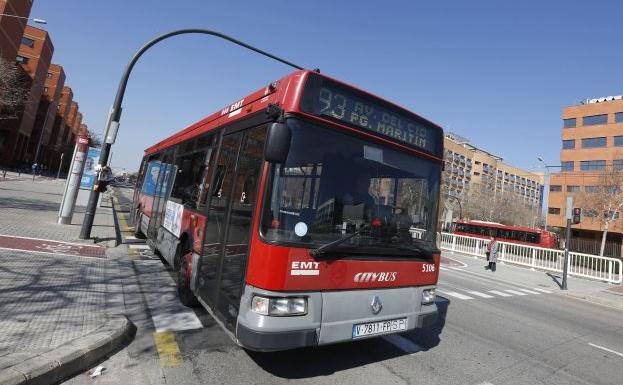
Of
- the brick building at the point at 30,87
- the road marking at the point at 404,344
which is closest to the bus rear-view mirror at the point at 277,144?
the road marking at the point at 404,344

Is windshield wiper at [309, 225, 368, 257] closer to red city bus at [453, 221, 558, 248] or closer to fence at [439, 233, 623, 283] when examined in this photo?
fence at [439, 233, 623, 283]

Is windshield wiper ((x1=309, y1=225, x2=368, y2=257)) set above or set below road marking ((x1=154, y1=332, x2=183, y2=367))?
above

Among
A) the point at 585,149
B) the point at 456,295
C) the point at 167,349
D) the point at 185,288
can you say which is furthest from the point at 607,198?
the point at 167,349

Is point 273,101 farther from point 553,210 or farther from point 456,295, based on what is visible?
point 553,210

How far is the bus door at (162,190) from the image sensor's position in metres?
8.77

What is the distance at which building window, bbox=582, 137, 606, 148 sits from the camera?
5078 centimetres

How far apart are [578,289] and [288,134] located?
17.2m

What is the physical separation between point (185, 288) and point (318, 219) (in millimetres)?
3167

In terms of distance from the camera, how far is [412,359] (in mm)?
4887

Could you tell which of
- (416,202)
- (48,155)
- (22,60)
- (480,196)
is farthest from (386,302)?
(48,155)

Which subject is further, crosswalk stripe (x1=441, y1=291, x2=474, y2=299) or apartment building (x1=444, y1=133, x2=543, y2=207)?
apartment building (x1=444, y1=133, x2=543, y2=207)

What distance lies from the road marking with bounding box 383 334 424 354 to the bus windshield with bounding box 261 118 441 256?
1419 millimetres

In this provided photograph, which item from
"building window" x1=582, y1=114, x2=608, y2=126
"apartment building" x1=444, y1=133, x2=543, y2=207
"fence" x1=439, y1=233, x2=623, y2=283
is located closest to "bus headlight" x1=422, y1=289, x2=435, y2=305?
"fence" x1=439, y1=233, x2=623, y2=283

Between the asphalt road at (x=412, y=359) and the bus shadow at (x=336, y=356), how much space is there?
1 centimetres
